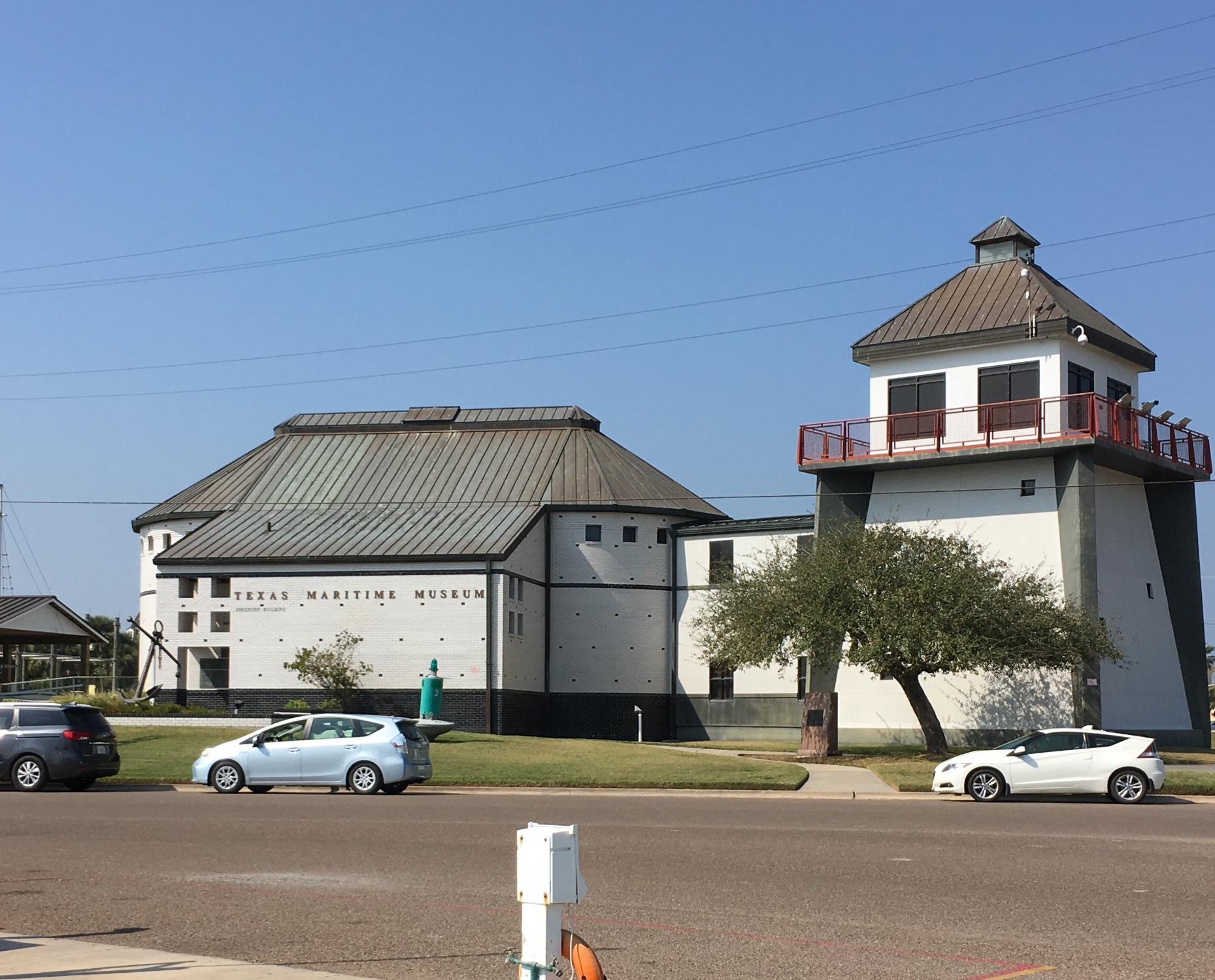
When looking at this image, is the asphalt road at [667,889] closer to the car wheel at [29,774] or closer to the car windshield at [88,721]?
the car wheel at [29,774]

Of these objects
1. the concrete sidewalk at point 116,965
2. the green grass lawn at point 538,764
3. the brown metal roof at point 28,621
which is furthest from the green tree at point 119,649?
the concrete sidewalk at point 116,965

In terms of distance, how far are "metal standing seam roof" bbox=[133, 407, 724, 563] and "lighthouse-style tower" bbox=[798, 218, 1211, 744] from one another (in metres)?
12.8

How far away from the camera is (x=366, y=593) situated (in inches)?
1882

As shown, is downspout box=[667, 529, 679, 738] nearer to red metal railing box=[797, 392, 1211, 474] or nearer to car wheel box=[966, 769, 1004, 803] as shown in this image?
red metal railing box=[797, 392, 1211, 474]

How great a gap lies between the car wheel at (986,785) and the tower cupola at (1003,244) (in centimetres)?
2195

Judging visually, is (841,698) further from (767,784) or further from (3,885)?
(3,885)

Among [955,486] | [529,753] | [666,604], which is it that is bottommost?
[529,753]

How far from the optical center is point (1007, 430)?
1508 inches

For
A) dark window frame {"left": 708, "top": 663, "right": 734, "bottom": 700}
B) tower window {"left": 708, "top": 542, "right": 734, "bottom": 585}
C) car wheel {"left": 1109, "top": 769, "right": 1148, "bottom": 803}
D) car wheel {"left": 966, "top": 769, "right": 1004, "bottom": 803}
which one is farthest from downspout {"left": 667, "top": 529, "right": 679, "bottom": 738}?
car wheel {"left": 1109, "top": 769, "right": 1148, "bottom": 803}

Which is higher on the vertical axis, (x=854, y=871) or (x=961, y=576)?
(x=961, y=576)

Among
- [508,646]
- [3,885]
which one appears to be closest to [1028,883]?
[3,885]

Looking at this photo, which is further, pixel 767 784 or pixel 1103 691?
pixel 1103 691

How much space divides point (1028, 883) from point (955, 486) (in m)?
27.5

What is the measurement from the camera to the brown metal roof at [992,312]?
38.9 metres
